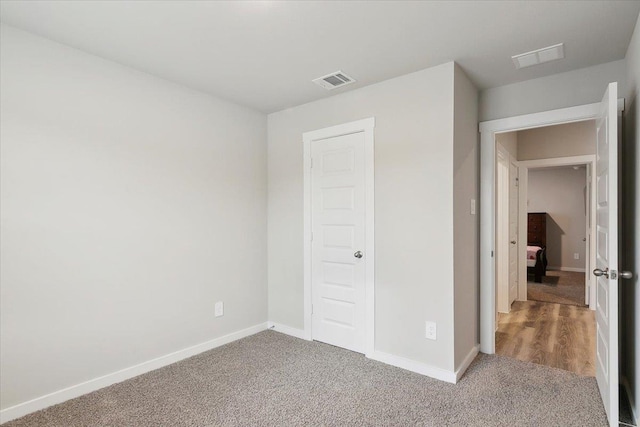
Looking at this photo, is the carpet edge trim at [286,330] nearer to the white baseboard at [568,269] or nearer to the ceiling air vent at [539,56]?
the ceiling air vent at [539,56]

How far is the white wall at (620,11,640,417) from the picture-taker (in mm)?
2008

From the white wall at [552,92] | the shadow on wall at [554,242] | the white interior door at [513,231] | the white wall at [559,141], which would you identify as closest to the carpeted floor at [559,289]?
the shadow on wall at [554,242]

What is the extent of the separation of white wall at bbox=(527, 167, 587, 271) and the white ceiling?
6204 mm

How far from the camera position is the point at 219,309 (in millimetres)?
3326

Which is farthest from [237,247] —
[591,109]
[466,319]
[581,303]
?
[581,303]

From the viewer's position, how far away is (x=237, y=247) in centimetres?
351

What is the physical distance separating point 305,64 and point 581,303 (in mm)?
5117

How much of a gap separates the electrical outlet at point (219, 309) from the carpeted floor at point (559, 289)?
4623 mm

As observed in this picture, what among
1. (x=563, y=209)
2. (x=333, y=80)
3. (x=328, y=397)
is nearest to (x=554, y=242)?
(x=563, y=209)

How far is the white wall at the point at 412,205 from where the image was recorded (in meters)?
2.61

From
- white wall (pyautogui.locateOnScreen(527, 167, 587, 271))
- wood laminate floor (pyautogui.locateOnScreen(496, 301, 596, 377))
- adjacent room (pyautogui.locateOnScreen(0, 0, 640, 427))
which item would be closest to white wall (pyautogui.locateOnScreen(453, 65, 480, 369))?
adjacent room (pyautogui.locateOnScreen(0, 0, 640, 427))

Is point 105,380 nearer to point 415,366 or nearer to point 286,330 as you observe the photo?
point 286,330

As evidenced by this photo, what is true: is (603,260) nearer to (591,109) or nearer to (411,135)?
(591,109)

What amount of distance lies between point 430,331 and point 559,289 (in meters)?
4.52
